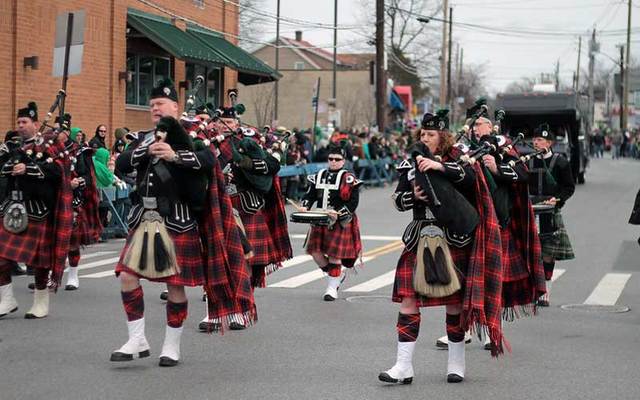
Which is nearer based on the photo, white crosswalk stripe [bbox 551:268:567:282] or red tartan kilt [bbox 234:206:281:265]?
red tartan kilt [bbox 234:206:281:265]

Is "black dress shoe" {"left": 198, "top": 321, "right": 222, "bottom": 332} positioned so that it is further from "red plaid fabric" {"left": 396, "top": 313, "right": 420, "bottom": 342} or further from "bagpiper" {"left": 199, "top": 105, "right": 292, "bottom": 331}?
"red plaid fabric" {"left": 396, "top": 313, "right": 420, "bottom": 342}

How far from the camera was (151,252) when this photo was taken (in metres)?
7.70

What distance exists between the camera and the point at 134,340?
26.2 ft

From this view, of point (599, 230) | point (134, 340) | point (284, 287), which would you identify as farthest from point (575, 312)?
point (599, 230)

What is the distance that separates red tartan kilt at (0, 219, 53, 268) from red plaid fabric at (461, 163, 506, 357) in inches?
165

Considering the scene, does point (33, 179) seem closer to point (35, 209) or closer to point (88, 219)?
point (35, 209)

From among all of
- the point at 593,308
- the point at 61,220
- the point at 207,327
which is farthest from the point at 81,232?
the point at 593,308

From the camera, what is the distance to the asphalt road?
7312mm

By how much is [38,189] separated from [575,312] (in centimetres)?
515

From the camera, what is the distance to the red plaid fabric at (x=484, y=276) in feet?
24.6

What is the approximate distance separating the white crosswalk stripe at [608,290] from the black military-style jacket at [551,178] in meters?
1.17

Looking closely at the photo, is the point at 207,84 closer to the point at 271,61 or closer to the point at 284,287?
the point at 284,287

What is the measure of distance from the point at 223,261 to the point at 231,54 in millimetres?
22414

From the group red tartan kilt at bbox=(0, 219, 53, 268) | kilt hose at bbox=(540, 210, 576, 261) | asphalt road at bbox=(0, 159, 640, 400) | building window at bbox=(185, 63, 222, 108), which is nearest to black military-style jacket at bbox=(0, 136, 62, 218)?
red tartan kilt at bbox=(0, 219, 53, 268)
